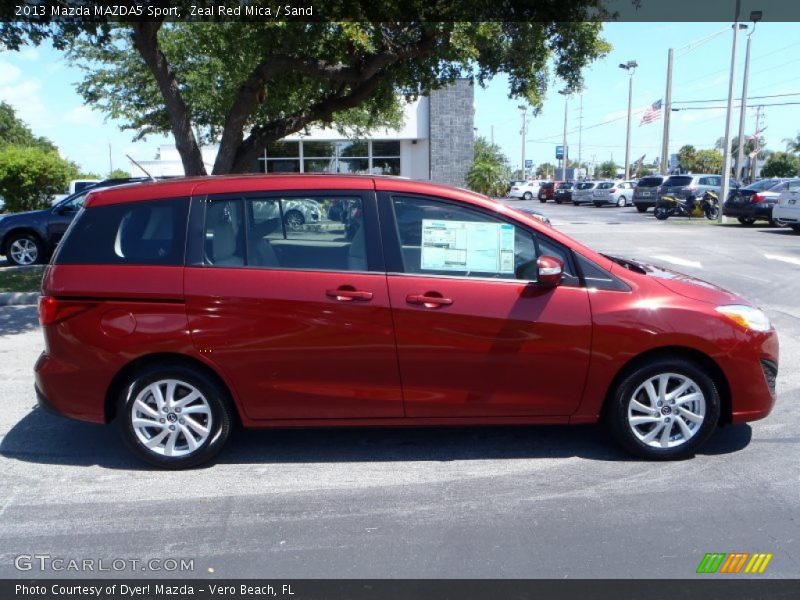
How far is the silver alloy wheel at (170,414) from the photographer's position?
4.68 meters

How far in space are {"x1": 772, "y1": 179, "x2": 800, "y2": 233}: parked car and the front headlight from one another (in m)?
17.5

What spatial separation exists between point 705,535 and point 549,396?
4.08 ft

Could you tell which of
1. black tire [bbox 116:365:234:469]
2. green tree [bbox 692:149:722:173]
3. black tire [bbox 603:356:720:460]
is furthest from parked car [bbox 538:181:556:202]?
black tire [bbox 116:365:234:469]

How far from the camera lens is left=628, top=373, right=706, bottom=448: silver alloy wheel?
15.4ft

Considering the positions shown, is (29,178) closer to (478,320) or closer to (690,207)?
(478,320)

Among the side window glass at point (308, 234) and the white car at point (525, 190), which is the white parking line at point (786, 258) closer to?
the side window glass at point (308, 234)

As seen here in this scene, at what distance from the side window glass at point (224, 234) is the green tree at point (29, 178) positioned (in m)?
18.9

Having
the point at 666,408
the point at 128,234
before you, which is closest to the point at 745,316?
the point at 666,408

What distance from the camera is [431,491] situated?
174 inches

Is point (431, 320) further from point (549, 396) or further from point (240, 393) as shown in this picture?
point (240, 393)

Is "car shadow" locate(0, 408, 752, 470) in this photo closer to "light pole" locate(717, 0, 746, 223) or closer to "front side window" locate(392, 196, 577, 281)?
"front side window" locate(392, 196, 577, 281)

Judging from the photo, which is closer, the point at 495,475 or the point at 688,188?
the point at 495,475
